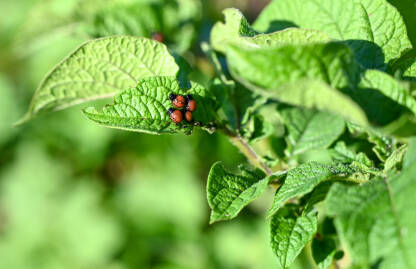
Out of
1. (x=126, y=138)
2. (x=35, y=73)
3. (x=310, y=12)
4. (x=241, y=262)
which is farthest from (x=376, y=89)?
(x=35, y=73)

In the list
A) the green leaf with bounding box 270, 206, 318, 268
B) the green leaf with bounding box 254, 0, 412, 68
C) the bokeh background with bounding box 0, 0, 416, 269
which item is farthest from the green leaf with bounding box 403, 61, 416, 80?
the bokeh background with bounding box 0, 0, 416, 269

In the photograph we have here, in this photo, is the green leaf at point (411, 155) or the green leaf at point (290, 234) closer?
the green leaf at point (411, 155)

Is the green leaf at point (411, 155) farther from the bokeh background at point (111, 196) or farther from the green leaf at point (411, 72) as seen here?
the bokeh background at point (111, 196)

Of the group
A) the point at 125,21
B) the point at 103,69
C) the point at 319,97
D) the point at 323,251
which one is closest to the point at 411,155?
the point at 319,97

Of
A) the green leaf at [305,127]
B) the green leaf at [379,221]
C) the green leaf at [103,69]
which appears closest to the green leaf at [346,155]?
the green leaf at [305,127]

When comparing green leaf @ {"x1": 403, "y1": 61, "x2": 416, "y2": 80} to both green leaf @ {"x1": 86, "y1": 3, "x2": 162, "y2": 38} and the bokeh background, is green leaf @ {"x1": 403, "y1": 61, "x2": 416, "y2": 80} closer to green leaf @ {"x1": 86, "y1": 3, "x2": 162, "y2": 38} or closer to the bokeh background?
green leaf @ {"x1": 86, "y1": 3, "x2": 162, "y2": 38}
